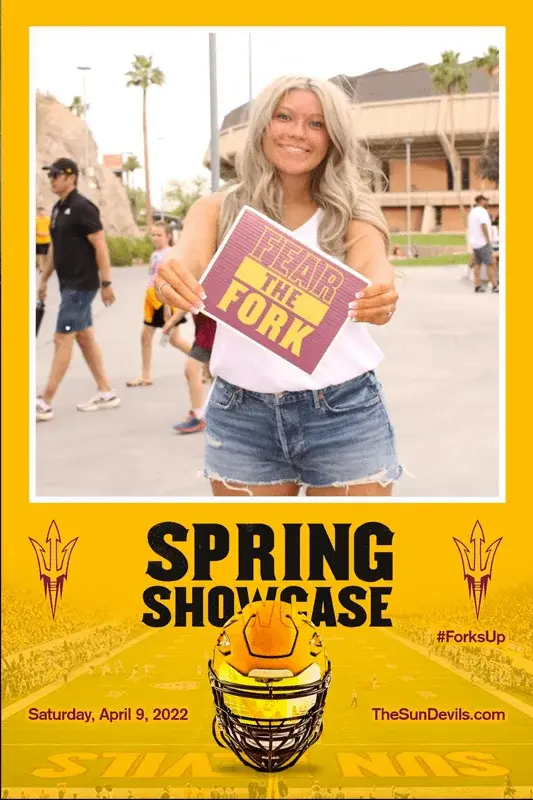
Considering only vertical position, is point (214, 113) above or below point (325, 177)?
above

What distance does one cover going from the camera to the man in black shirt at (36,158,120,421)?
365 cm

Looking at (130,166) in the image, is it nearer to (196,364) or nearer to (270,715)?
(196,364)

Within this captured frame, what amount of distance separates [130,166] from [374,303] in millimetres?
817

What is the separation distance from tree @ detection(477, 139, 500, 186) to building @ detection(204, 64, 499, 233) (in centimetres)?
3

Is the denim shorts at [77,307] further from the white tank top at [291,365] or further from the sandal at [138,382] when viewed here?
the white tank top at [291,365]

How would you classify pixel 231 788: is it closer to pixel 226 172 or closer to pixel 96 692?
pixel 96 692

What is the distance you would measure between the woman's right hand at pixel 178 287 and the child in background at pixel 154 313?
14.9 inches

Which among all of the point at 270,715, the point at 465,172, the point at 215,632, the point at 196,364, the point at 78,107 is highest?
the point at 78,107

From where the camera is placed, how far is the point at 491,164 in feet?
10.3

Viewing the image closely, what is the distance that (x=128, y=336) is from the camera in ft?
13.0

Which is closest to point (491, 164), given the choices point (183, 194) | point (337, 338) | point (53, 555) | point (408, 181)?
point (408, 181)

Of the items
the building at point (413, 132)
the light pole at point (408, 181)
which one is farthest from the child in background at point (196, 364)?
the light pole at point (408, 181)

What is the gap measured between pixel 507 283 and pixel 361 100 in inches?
23.2

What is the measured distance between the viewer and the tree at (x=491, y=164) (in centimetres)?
310
